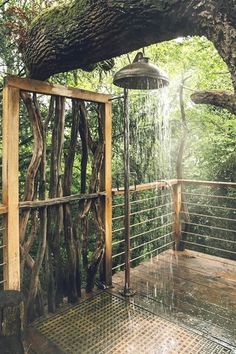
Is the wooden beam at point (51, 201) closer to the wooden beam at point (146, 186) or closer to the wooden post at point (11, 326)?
the wooden beam at point (146, 186)

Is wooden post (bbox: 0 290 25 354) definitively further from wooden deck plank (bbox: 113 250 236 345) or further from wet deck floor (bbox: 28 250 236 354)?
wooden deck plank (bbox: 113 250 236 345)

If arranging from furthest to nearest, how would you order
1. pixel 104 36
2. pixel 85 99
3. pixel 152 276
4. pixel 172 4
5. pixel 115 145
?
pixel 115 145, pixel 152 276, pixel 85 99, pixel 104 36, pixel 172 4

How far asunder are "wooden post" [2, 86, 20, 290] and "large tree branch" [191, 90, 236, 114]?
Answer: 136cm

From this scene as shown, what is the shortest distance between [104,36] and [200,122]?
4627mm

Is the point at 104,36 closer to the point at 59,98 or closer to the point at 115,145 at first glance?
the point at 59,98

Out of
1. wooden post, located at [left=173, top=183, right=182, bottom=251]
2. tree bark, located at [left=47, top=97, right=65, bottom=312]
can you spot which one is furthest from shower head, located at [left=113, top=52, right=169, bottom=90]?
wooden post, located at [left=173, top=183, right=182, bottom=251]

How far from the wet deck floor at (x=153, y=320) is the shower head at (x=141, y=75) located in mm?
1975

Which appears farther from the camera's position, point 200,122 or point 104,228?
point 200,122

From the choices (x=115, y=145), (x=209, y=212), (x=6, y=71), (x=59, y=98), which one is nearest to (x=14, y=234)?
(x=59, y=98)

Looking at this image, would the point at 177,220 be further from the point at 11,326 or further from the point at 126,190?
the point at 11,326

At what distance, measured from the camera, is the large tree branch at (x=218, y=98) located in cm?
170

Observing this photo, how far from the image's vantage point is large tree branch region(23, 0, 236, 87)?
1.61 meters

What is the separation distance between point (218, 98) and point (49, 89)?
145 centimetres

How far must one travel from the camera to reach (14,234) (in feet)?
8.27
